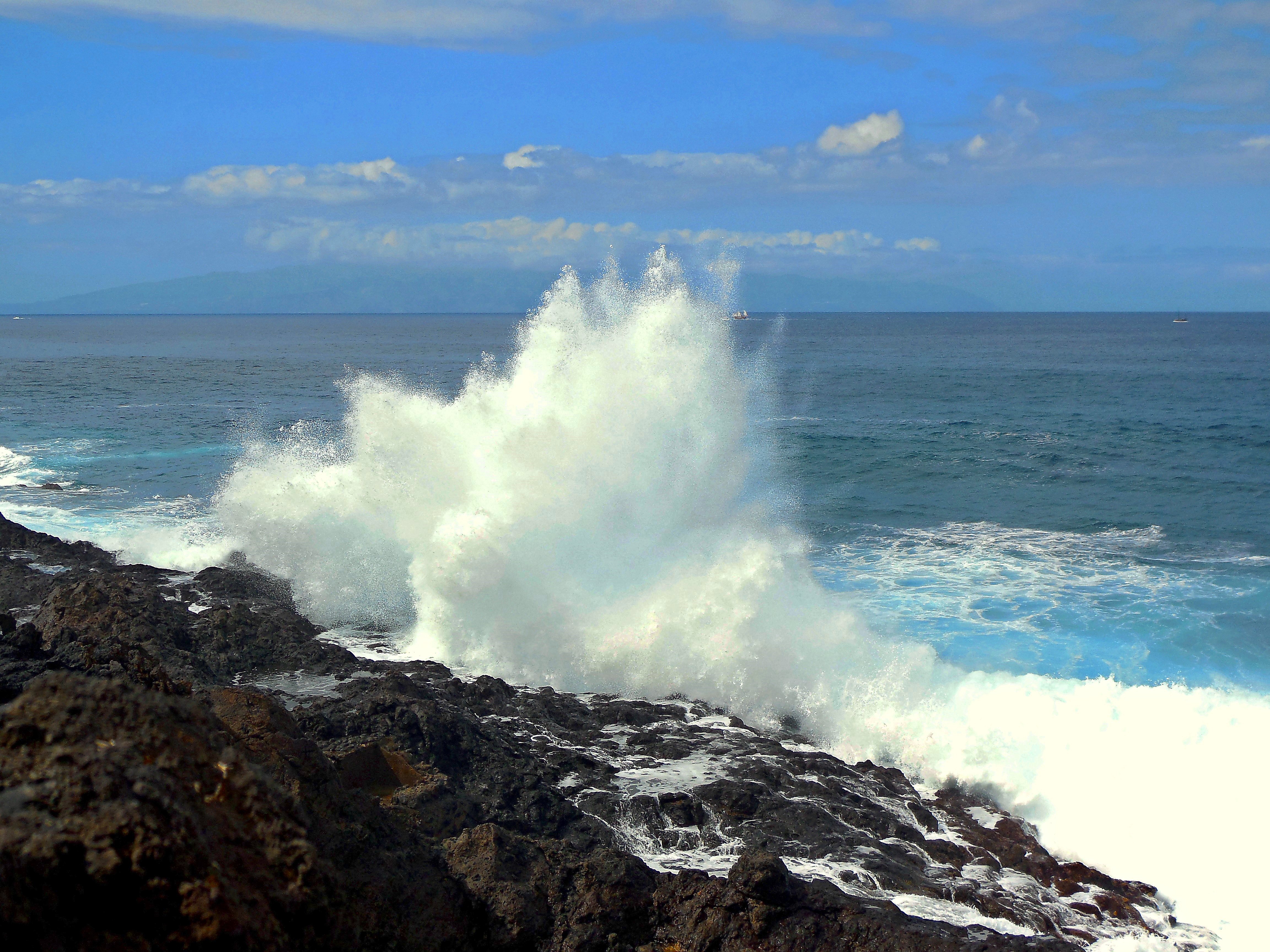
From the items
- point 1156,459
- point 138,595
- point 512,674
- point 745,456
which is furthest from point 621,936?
point 1156,459

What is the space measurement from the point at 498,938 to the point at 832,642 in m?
8.59

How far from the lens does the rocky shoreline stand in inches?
155

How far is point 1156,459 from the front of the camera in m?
30.9

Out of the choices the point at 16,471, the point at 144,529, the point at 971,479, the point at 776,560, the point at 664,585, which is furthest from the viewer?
the point at 16,471

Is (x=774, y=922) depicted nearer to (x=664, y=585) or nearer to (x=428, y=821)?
(x=428, y=821)

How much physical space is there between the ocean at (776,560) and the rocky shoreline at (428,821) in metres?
1.23

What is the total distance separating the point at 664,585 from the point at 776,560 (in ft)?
5.80

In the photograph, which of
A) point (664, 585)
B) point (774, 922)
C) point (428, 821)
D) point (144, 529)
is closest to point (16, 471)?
point (144, 529)

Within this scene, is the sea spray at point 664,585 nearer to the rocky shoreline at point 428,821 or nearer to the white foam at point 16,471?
the rocky shoreline at point 428,821

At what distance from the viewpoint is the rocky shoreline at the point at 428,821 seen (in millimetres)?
3943

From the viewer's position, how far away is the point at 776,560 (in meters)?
15.1

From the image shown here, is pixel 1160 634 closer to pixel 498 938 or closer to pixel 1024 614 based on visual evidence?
pixel 1024 614

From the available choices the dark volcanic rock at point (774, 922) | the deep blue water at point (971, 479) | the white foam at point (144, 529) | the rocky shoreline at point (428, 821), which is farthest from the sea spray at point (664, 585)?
the dark volcanic rock at point (774, 922)

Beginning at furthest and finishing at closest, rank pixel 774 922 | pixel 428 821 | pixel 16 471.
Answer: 1. pixel 16 471
2. pixel 428 821
3. pixel 774 922
